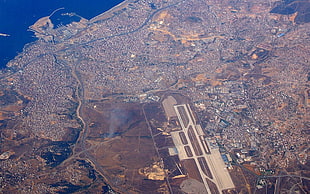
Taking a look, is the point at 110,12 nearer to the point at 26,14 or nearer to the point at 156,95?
the point at 26,14

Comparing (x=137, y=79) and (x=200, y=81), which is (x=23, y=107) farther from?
(x=200, y=81)

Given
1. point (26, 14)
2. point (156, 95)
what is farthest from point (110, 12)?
point (156, 95)

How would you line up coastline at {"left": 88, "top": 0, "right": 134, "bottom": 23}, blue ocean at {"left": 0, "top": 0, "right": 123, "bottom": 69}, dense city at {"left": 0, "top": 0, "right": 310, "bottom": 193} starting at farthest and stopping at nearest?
coastline at {"left": 88, "top": 0, "right": 134, "bottom": 23} → blue ocean at {"left": 0, "top": 0, "right": 123, "bottom": 69} → dense city at {"left": 0, "top": 0, "right": 310, "bottom": 193}

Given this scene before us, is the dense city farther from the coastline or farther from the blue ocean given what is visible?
the blue ocean

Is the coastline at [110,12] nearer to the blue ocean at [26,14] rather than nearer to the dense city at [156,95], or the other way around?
the dense city at [156,95]

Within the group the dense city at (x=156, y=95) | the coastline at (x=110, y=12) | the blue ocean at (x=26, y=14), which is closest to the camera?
the dense city at (x=156, y=95)

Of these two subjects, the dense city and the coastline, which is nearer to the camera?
the dense city

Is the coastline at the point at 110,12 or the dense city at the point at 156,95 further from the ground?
the coastline at the point at 110,12

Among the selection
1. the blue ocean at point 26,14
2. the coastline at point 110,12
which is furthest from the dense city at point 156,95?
the blue ocean at point 26,14

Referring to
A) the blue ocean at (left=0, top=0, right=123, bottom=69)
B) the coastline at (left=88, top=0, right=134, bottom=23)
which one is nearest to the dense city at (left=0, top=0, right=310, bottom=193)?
the coastline at (left=88, top=0, right=134, bottom=23)
